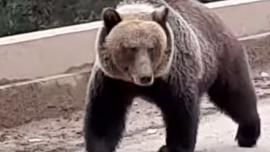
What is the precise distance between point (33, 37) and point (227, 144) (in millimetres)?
1904

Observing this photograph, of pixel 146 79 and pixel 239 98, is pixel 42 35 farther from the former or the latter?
pixel 146 79

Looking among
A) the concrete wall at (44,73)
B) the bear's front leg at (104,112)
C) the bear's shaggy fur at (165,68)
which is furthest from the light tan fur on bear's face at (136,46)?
the concrete wall at (44,73)

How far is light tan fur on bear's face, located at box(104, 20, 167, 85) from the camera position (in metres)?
5.48

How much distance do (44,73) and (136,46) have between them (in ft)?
7.84

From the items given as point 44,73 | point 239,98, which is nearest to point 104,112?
point 239,98

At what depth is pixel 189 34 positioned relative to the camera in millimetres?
6066

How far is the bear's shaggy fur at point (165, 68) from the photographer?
18.3 feet

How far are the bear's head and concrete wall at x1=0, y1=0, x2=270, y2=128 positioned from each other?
205cm

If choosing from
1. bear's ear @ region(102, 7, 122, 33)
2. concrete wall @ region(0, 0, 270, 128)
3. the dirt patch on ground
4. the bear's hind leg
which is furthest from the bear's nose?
concrete wall @ region(0, 0, 270, 128)

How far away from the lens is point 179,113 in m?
5.93

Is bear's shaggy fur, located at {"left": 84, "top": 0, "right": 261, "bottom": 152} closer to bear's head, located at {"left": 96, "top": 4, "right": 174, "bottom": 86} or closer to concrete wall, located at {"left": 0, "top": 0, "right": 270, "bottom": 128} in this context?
bear's head, located at {"left": 96, "top": 4, "right": 174, "bottom": 86}

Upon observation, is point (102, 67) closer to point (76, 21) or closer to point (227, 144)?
point (227, 144)

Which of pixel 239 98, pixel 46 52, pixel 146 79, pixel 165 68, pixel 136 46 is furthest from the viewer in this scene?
pixel 46 52

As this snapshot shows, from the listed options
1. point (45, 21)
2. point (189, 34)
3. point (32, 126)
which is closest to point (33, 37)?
point (32, 126)
